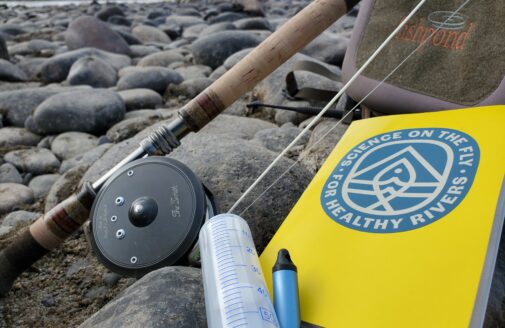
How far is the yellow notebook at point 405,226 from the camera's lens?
3.46ft

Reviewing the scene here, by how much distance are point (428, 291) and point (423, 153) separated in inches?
16.5

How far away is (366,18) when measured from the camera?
6.77ft

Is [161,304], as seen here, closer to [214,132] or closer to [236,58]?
[214,132]

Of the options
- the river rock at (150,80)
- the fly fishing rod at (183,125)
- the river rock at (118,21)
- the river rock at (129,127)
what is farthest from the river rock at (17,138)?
the river rock at (118,21)

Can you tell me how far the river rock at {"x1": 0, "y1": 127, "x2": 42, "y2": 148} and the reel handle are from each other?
191 centimetres

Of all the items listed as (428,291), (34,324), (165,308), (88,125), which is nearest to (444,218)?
(428,291)

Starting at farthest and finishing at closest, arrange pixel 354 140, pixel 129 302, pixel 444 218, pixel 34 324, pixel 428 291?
pixel 34 324
pixel 354 140
pixel 129 302
pixel 444 218
pixel 428 291

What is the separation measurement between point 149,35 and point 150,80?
3615 mm

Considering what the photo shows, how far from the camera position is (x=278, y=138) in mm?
2652

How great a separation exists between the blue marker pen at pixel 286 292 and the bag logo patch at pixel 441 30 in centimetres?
100

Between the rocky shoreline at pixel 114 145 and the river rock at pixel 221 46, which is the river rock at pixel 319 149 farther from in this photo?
the river rock at pixel 221 46

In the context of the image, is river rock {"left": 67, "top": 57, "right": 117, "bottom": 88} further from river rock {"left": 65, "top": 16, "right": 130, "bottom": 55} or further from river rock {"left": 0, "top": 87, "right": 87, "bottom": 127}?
river rock {"left": 65, "top": 16, "right": 130, "bottom": 55}

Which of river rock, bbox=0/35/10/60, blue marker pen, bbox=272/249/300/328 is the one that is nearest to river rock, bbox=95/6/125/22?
river rock, bbox=0/35/10/60

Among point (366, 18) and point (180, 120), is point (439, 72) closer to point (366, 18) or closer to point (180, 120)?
point (366, 18)
